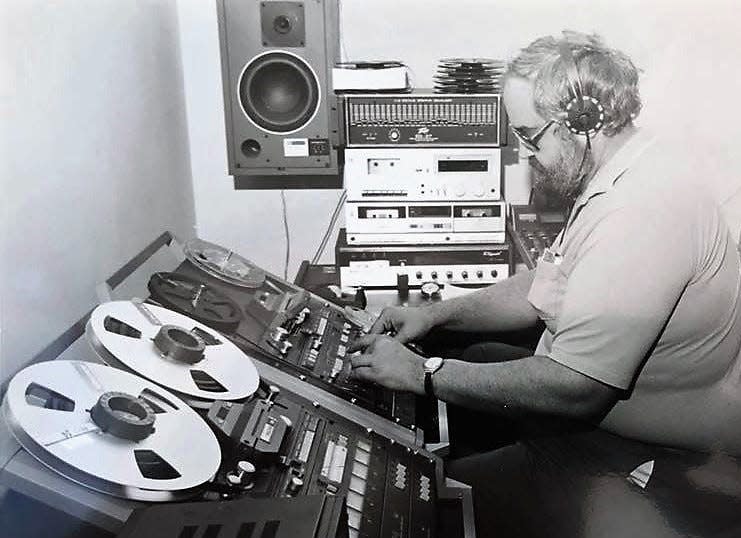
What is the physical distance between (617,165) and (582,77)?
13 centimetres

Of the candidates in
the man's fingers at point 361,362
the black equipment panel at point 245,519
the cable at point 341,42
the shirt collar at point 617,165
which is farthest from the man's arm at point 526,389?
the cable at point 341,42

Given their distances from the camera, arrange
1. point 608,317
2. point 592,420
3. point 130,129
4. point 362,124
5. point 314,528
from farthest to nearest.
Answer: point 362,124 → point 130,129 → point 592,420 → point 608,317 → point 314,528

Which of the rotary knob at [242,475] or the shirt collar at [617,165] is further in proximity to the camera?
the shirt collar at [617,165]

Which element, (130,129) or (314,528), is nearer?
(314,528)

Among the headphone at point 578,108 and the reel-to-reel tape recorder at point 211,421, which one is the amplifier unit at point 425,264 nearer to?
the reel-to-reel tape recorder at point 211,421

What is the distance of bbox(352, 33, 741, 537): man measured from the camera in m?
0.92

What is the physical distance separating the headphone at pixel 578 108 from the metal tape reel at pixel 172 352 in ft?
1.82

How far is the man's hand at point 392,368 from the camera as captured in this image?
43.9 inches

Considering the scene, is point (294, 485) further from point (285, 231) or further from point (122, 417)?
point (285, 231)

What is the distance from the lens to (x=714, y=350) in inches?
39.2

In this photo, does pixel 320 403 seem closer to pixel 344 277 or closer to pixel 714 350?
pixel 714 350

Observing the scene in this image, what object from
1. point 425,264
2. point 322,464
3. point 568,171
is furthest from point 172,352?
point 425,264

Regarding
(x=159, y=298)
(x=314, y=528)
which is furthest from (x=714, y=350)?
(x=159, y=298)

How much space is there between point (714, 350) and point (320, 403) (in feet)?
1.76
